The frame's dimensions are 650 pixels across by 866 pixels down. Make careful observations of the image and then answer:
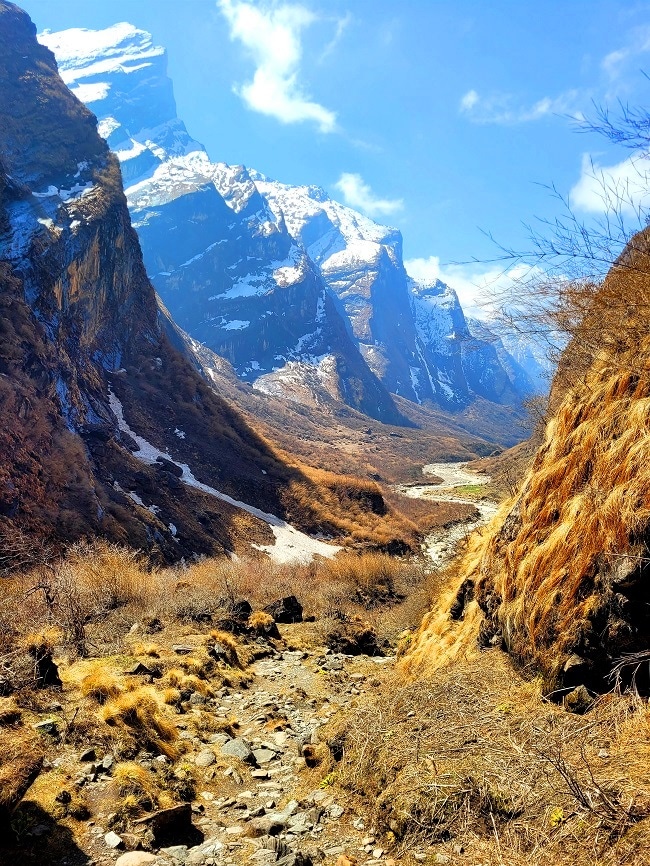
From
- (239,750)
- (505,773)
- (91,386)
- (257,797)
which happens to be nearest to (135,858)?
(257,797)

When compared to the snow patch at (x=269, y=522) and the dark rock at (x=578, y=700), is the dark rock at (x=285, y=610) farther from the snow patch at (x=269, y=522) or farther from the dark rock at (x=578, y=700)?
the snow patch at (x=269, y=522)

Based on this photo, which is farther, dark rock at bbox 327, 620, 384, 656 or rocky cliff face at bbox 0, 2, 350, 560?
rocky cliff face at bbox 0, 2, 350, 560

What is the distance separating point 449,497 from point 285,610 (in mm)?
65838

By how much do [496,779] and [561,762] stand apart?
1.73 feet

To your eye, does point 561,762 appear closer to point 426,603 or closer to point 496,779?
point 496,779

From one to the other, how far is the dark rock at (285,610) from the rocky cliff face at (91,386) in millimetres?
10659

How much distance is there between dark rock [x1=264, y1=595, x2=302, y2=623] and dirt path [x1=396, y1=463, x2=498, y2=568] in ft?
19.2

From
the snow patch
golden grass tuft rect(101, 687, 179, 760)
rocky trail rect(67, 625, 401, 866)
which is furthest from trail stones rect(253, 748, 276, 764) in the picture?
the snow patch

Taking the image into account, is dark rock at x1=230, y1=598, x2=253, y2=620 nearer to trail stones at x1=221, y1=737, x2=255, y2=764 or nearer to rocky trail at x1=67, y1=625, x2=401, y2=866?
rocky trail at x1=67, y1=625, x2=401, y2=866

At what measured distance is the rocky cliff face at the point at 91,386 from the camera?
29.9m

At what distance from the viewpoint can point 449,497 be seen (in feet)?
265

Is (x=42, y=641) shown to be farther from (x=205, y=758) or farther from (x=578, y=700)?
(x=578, y=700)

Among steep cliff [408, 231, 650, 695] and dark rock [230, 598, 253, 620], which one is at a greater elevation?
steep cliff [408, 231, 650, 695]

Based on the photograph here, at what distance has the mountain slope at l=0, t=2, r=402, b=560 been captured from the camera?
30000 millimetres
